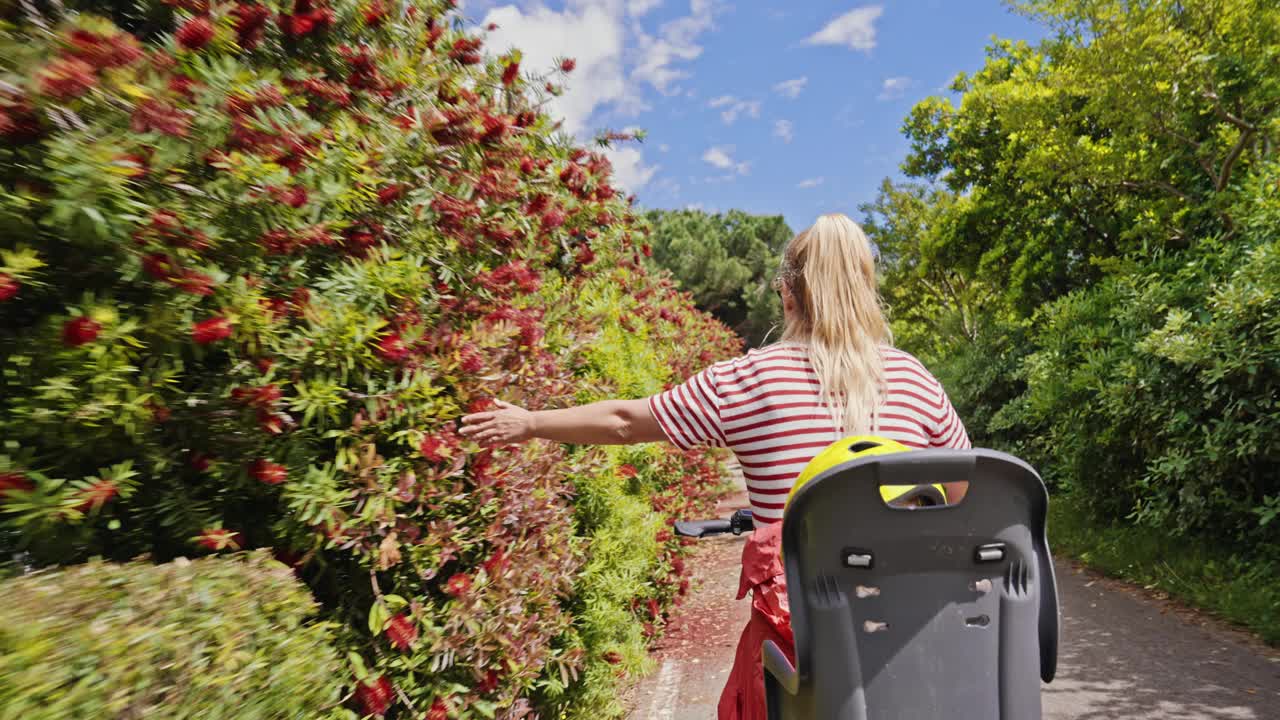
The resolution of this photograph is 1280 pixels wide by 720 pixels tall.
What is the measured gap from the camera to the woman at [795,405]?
6.56 feet

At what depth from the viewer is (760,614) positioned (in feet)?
6.42

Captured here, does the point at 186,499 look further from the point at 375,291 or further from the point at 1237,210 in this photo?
the point at 1237,210

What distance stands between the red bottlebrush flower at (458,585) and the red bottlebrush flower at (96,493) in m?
1.16

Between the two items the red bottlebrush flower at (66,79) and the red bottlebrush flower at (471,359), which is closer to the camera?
the red bottlebrush flower at (66,79)

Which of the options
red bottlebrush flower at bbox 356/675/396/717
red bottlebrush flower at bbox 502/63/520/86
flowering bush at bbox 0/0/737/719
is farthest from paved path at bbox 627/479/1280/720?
red bottlebrush flower at bbox 502/63/520/86

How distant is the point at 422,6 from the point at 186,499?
7.54 feet

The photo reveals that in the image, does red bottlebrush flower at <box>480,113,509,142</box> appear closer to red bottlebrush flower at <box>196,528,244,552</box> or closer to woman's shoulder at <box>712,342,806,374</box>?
woman's shoulder at <box>712,342,806,374</box>

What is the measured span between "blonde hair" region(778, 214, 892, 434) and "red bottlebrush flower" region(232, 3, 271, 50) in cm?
167

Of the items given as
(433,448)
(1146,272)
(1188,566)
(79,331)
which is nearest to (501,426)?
(433,448)

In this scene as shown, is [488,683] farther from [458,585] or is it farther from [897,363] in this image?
[897,363]

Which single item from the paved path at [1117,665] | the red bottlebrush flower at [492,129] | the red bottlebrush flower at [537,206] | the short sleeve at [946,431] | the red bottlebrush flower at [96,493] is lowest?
the paved path at [1117,665]

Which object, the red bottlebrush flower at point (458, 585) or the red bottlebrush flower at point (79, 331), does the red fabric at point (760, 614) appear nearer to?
the red bottlebrush flower at point (458, 585)

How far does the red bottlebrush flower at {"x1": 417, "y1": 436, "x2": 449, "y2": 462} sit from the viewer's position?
2.52m

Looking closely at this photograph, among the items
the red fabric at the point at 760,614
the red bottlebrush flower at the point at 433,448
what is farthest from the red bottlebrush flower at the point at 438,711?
the red fabric at the point at 760,614
